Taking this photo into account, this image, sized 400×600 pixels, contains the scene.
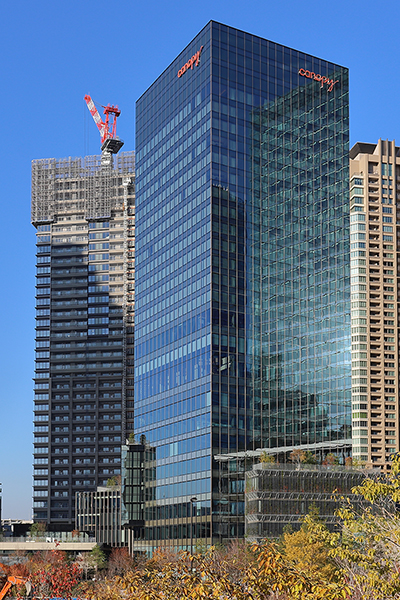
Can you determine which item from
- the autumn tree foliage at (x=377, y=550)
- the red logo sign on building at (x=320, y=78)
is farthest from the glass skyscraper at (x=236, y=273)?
the autumn tree foliage at (x=377, y=550)

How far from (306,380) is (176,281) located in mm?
27672

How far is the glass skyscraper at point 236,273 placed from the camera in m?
124

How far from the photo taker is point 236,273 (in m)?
128

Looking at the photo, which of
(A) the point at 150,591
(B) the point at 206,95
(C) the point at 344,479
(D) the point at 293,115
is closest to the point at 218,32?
(B) the point at 206,95

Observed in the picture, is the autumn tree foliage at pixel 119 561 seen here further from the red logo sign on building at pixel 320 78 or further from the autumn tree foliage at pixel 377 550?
the autumn tree foliage at pixel 377 550

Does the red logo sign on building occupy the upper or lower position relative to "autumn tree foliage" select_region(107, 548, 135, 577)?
upper

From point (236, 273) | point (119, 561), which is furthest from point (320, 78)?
point (119, 561)

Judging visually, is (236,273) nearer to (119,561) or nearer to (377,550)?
(119,561)

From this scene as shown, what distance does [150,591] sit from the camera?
26.6 metres

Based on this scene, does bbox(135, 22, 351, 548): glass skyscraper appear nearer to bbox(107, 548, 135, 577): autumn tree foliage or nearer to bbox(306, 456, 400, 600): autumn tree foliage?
bbox(107, 548, 135, 577): autumn tree foliage

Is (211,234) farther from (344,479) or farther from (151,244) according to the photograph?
(344,479)

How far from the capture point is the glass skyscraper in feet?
406

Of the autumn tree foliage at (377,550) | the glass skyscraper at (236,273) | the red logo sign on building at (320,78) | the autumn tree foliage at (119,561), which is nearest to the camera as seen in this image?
the autumn tree foliage at (377,550)

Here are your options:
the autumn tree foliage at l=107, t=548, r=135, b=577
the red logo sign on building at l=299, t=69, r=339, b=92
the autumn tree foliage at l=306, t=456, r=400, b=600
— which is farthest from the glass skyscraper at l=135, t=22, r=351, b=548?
the autumn tree foliage at l=306, t=456, r=400, b=600
